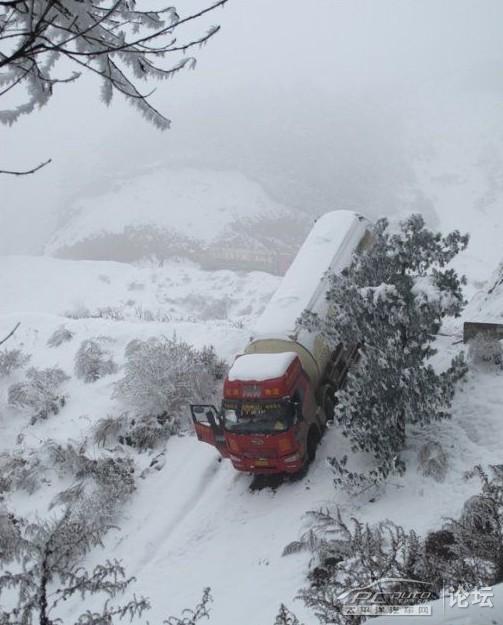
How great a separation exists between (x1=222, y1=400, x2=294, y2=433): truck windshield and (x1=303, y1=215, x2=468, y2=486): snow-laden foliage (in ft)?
3.23

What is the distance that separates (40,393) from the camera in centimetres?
1209

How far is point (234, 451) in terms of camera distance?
28.4 feet

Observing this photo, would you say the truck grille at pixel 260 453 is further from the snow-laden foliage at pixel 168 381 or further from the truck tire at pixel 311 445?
the snow-laden foliage at pixel 168 381

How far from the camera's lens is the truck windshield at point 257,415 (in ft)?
27.1

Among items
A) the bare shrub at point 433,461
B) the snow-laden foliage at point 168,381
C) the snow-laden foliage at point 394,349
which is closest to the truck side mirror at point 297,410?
the snow-laden foliage at point 394,349

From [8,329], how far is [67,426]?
21.7 feet

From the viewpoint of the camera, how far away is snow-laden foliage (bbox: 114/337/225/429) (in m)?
11.1

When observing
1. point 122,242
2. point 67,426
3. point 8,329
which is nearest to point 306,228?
point 122,242

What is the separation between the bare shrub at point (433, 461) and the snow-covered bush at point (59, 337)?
34.8ft

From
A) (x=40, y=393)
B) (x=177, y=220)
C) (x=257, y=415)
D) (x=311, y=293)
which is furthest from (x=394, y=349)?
(x=177, y=220)

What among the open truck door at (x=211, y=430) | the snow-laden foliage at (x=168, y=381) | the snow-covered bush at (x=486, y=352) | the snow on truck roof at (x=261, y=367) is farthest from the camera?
the snow-laden foliage at (x=168, y=381)

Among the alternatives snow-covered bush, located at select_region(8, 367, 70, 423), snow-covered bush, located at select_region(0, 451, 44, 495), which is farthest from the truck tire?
snow-covered bush, located at select_region(8, 367, 70, 423)

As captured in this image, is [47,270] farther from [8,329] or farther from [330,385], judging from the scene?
[330,385]

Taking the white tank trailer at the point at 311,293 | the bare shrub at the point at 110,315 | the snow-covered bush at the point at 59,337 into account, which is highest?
the white tank trailer at the point at 311,293
